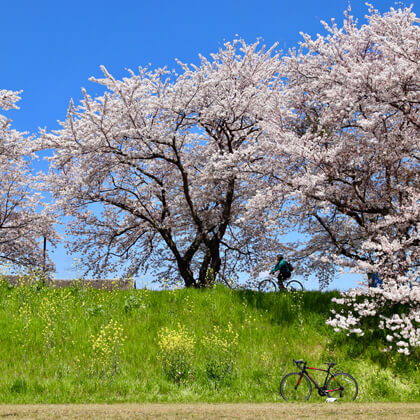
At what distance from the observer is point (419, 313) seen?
→ 38.6 feet

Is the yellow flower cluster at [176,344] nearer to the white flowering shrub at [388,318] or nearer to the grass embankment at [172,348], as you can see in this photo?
the grass embankment at [172,348]

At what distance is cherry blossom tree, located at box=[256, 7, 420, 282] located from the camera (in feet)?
42.8

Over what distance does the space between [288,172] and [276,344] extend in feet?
22.6

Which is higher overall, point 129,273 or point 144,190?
point 144,190

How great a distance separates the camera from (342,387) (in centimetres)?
1052

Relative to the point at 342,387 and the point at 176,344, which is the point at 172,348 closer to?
the point at 176,344

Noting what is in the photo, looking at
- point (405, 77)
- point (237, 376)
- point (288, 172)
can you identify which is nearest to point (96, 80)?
point (288, 172)

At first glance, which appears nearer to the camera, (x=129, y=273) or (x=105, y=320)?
(x=105, y=320)

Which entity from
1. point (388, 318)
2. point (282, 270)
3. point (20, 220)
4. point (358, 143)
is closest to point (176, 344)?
point (388, 318)

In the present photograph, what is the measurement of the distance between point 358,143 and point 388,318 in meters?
6.02

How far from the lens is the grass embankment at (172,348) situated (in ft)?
33.9

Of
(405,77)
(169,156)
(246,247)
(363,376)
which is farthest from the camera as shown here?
(246,247)

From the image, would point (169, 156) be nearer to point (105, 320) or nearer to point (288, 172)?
point (288, 172)

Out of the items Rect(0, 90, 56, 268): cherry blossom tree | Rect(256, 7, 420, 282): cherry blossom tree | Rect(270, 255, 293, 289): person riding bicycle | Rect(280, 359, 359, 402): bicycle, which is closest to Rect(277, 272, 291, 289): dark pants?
Rect(270, 255, 293, 289): person riding bicycle
